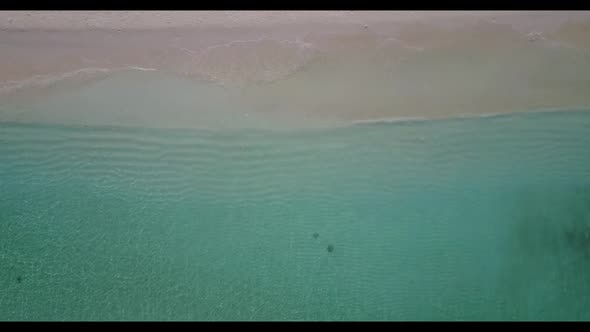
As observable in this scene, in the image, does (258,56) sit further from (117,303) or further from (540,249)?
(540,249)

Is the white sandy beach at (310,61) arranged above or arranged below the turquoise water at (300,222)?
above

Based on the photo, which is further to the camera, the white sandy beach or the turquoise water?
the white sandy beach

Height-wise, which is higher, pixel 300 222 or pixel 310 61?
pixel 310 61

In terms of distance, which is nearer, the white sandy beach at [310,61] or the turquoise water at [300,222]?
the turquoise water at [300,222]

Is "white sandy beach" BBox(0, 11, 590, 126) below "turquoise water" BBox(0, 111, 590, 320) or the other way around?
the other way around
